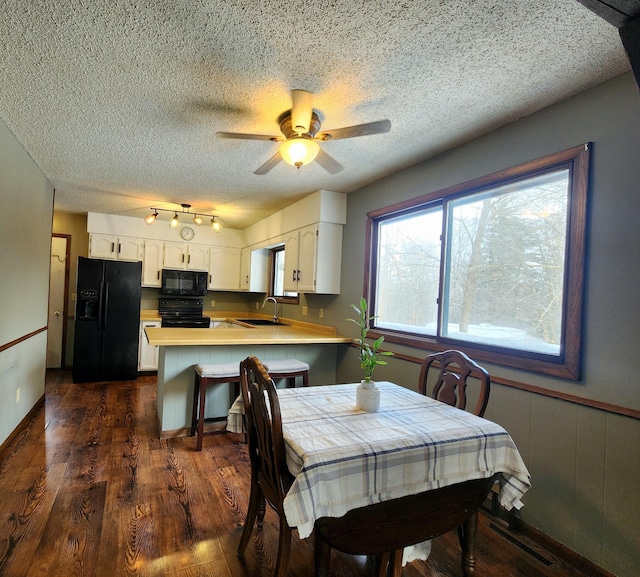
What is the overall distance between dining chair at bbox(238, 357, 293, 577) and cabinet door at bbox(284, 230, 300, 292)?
2.59m

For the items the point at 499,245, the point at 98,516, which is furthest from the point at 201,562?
the point at 499,245

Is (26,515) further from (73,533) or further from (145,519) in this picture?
(145,519)

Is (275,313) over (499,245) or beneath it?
beneath

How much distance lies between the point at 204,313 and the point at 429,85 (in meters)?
5.27

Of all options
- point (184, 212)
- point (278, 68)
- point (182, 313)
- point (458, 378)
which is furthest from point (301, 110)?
point (182, 313)

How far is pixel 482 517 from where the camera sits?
219 centimetres

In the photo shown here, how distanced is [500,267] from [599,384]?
0.84 metres

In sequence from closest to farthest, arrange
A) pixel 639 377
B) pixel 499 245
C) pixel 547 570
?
pixel 639 377, pixel 547 570, pixel 499 245

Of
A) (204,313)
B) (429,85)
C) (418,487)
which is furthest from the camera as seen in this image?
(204,313)

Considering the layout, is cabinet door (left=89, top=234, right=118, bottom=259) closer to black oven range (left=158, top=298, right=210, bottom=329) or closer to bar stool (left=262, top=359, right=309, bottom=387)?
black oven range (left=158, top=298, right=210, bottom=329)

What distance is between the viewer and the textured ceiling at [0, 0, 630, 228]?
4.78ft

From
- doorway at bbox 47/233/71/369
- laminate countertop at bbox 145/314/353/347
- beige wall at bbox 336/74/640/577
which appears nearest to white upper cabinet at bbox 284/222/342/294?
laminate countertop at bbox 145/314/353/347

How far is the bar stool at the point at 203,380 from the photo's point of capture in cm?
291

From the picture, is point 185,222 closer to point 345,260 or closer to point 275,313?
point 275,313
